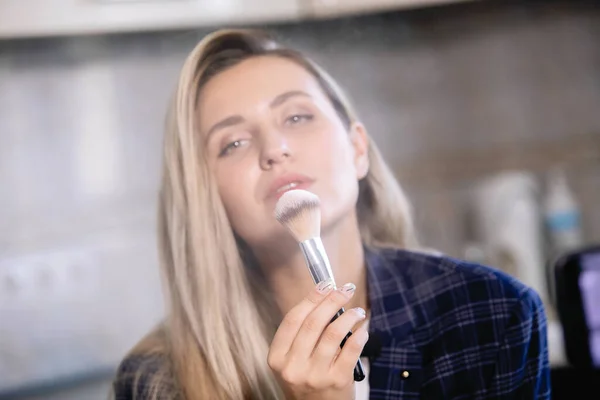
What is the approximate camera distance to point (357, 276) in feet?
1.72

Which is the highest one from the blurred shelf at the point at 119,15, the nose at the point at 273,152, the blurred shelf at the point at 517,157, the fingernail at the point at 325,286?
the blurred shelf at the point at 119,15

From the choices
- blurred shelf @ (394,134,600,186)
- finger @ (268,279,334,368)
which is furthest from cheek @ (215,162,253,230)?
blurred shelf @ (394,134,600,186)

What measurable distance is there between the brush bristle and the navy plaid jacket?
11 cm

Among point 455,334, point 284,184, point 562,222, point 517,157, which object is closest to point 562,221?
point 562,222

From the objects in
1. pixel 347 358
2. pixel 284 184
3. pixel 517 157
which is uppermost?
pixel 517 157

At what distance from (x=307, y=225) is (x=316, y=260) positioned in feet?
0.08

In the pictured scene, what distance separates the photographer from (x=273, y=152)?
47cm

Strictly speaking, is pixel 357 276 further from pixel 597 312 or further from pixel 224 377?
pixel 597 312

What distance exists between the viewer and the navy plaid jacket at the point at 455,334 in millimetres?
494

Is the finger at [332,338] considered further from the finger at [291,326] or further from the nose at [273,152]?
the nose at [273,152]

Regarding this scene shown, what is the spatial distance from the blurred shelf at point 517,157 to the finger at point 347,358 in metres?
0.47

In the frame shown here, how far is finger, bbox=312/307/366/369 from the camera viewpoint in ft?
1.28

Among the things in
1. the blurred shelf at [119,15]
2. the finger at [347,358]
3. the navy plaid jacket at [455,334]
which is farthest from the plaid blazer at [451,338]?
the blurred shelf at [119,15]

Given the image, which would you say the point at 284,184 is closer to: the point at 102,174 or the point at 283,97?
the point at 283,97
